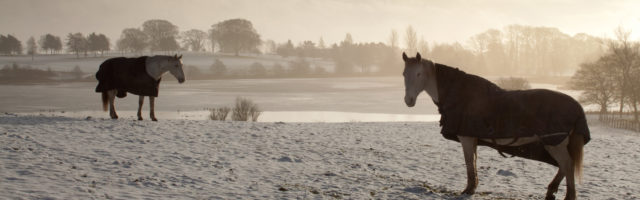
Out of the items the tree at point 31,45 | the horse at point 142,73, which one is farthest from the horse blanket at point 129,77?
the tree at point 31,45

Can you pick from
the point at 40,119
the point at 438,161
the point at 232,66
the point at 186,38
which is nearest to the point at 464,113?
the point at 438,161

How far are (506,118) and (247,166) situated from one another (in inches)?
185

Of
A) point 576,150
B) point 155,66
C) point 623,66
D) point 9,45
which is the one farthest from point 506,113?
point 9,45

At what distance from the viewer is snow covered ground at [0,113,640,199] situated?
21.5 feet

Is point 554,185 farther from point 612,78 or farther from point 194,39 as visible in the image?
point 194,39

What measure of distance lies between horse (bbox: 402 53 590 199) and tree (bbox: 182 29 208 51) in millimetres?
134096

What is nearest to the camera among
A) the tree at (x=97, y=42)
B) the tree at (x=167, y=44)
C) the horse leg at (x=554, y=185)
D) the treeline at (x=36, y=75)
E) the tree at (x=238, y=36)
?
the horse leg at (x=554, y=185)

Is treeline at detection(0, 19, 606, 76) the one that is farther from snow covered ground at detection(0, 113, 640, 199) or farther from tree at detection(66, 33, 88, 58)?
snow covered ground at detection(0, 113, 640, 199)

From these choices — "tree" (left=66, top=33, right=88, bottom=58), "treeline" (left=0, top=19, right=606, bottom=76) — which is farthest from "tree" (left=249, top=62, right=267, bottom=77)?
"tree" (left=66, top=33, right=88, bottom=58)

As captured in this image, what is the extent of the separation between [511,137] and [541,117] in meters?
0.47

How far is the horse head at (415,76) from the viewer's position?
655cm

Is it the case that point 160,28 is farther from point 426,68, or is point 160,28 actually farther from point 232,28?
point 426,68

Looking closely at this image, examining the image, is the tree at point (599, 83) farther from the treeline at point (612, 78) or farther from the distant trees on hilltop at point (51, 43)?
the distant trees on hilltop at point (51, 43)

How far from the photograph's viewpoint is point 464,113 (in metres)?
6.45
